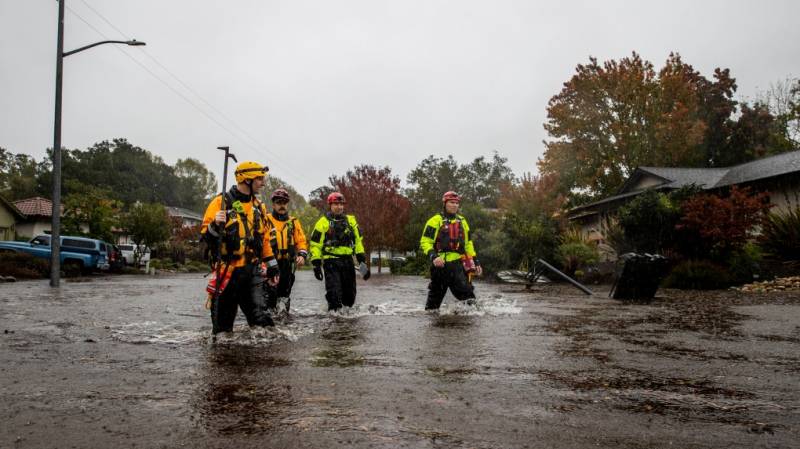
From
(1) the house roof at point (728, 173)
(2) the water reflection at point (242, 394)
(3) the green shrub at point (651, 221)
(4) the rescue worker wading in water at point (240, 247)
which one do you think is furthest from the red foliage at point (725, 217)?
(2) the water reflection at point (242, 394)

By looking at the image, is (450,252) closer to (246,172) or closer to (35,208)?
(246,172)

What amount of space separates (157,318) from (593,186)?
37.8 m

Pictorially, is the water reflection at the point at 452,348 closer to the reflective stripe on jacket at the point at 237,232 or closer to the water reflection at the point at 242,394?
the water reflection at the point at 242,394

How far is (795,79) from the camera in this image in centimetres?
4569

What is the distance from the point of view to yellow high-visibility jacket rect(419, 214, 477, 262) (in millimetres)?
9391

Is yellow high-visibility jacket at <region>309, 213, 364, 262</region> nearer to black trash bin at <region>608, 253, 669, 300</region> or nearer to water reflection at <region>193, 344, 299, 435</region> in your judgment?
water reflection at <region>193, 344, 299, 435</region>

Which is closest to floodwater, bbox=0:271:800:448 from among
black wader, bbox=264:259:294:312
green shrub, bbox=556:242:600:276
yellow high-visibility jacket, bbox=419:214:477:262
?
black wader, bbox=264:259:294:312

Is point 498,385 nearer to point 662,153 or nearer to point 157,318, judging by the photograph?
point 157,318

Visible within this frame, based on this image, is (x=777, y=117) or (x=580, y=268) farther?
(x=777, y=117)

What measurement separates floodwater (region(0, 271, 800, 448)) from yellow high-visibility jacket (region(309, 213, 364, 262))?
1391 mm

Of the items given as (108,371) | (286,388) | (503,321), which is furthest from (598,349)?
(108,371)

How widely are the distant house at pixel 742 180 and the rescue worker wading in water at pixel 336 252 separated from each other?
13503 millimetres

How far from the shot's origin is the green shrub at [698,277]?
16.4 meters

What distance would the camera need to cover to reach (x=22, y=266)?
22781mm
